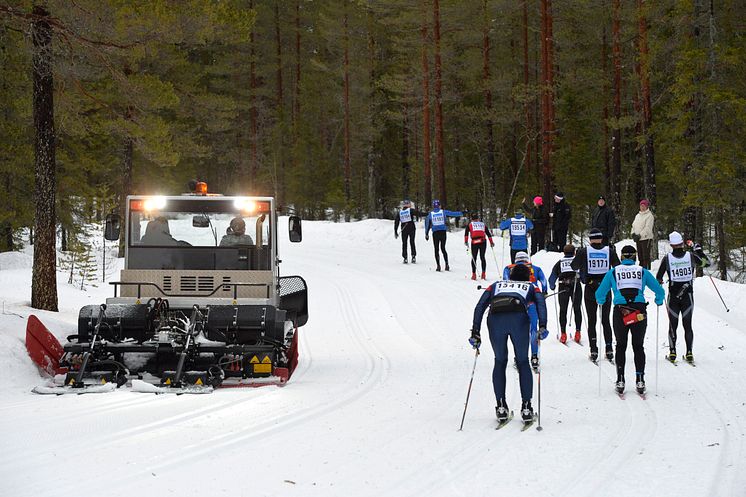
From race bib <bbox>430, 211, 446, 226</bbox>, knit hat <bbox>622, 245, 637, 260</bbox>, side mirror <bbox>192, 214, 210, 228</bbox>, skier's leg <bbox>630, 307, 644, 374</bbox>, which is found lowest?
skier's leg <bbox>630, 307, 644, 374</bbox>

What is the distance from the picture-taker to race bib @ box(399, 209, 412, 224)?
22.7 metres

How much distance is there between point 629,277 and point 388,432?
13.2ft

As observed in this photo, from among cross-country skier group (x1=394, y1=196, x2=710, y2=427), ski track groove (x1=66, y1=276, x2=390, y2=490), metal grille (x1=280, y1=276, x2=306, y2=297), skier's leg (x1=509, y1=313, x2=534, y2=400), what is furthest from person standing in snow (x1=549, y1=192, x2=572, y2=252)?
skier's leg (x1=509, y1=313, x2=534, y2=400)

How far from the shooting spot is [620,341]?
9.52 m

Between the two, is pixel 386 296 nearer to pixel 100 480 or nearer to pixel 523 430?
pixel 523 430

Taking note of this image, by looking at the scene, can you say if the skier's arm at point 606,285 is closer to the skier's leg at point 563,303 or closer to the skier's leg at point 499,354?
the skier's leg at point 499,354

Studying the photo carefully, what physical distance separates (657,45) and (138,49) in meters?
14.1

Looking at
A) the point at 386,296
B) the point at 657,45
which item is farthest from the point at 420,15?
the point at 386,296

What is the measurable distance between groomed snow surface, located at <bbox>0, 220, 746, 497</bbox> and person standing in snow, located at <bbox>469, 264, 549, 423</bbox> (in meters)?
0.35

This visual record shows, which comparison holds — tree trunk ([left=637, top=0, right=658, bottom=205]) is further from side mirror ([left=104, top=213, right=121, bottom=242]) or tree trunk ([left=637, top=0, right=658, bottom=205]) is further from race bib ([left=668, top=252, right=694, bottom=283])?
side mirror ([left=104, top=213, right=121, bottom=242])

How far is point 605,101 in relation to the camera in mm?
34094

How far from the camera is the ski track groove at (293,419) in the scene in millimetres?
6427

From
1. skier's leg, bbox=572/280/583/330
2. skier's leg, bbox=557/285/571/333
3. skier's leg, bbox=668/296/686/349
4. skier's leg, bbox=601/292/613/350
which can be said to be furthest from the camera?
skier's leg, bbox=557/285/571/333

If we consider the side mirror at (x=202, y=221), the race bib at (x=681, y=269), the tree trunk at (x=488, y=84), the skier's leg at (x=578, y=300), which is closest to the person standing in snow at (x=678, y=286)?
the race bib at (x=681, y=269)
